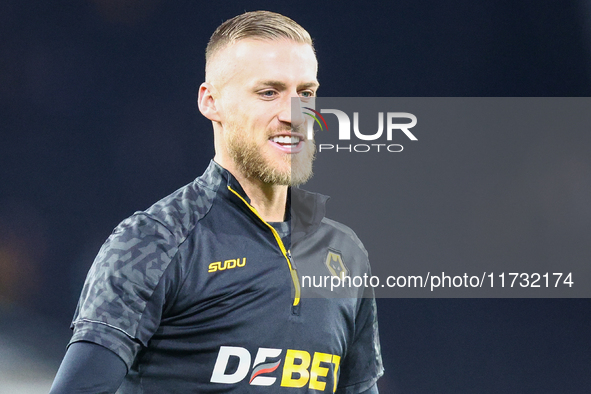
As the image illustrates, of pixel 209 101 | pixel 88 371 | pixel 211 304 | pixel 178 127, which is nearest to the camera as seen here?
pixel 88 371

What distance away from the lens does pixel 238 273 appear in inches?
48.4

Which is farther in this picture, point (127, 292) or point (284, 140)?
point (284, 140)

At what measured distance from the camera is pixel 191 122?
2572mm

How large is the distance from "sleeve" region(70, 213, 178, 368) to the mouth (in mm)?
305

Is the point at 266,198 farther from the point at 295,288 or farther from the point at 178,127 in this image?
the point at 178,127

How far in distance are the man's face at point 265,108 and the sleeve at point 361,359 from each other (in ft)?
1.19

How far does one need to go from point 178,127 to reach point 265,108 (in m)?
1.31

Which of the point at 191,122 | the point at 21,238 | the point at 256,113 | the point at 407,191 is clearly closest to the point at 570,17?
the point at 407,191

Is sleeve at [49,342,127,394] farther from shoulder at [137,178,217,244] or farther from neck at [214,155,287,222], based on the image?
neck at [214,155,287,222]

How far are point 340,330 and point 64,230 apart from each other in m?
1.50

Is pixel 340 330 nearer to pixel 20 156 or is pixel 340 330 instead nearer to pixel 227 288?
pixel 227 288

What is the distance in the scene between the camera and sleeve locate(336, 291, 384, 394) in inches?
58.0

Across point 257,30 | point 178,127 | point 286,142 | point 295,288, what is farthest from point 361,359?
point 178,127

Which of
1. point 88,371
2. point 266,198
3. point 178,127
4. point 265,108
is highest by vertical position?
point 178,127
